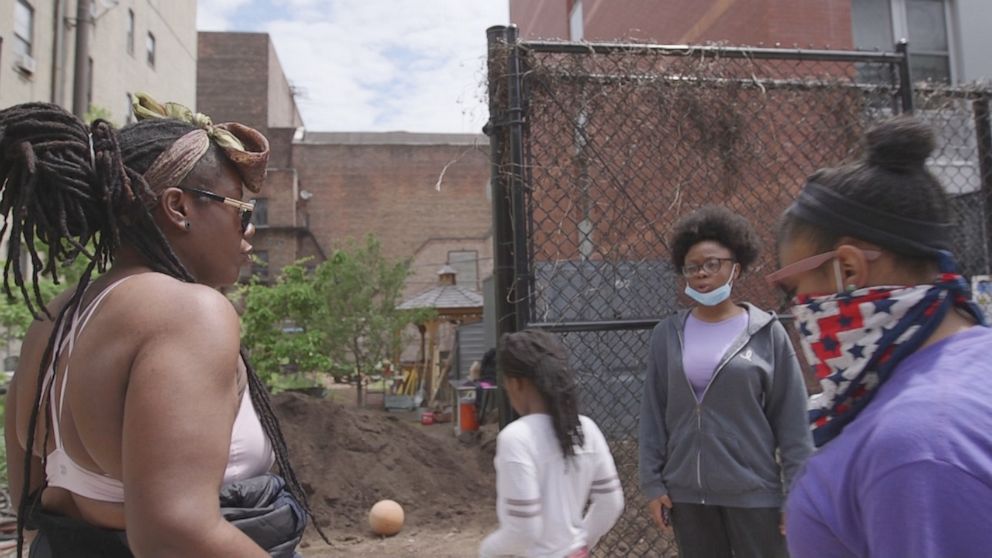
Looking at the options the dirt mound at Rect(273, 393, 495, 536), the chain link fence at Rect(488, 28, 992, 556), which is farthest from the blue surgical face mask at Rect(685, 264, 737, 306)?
the dirt mound at Rect(273, 393, 495, 536)

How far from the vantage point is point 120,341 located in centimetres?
139

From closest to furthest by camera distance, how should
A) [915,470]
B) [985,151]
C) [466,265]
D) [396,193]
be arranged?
1. [915,470]
2. [985,151]
3. [466,265]
4. [396,193]

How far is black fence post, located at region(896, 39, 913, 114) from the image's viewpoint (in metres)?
4.38

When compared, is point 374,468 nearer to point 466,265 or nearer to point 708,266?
point 708,266

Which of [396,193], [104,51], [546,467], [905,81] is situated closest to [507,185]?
[546,467]

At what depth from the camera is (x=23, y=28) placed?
16500 millimetres

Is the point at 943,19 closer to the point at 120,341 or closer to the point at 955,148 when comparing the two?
the point at 955,148

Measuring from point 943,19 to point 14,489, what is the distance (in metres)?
11.6

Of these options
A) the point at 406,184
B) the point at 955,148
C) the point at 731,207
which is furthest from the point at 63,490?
the point at 406,184

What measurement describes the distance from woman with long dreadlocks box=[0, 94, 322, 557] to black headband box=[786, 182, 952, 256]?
1.19m

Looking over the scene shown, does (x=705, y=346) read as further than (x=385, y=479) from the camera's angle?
No

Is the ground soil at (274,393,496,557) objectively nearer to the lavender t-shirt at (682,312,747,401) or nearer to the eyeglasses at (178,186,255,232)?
the lavender t-shirt at (682,312,747,401)

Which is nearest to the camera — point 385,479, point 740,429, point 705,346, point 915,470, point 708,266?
point 915,470

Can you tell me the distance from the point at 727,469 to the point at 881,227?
194cm
